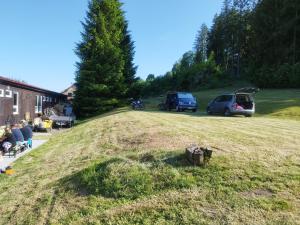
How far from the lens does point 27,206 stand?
6.90m

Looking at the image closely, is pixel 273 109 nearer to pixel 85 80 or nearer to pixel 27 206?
pixel 85 80

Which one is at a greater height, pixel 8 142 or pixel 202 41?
pixel 202 41

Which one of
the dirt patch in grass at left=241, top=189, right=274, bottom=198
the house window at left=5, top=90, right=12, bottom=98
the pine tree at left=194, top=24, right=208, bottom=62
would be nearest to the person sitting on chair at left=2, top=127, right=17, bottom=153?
the dirt patch in grass at left=241, top=189, right=274, bottom=198

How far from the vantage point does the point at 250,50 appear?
60000 mm

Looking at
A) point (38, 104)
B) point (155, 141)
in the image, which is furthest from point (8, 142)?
point (38, 104)

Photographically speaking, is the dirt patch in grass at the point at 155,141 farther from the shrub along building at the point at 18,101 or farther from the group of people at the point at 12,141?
the shrub along building at the point at 18,101

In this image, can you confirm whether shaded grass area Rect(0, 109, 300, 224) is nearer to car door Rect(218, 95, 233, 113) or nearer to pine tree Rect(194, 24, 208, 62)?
car door Rect(218, 95, 233, 113)

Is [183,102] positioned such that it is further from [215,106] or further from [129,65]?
[129,65]

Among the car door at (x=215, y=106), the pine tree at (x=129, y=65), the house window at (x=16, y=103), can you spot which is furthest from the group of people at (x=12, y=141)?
the pine tree at (x=129, y=65)

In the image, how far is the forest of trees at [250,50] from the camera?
46.4 m

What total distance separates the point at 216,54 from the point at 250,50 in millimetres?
15385

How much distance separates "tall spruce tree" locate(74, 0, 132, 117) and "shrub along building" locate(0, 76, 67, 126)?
15.6ft

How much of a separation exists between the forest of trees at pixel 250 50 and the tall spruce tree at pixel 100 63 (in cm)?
501

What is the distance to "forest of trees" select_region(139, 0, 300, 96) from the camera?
46.4m
